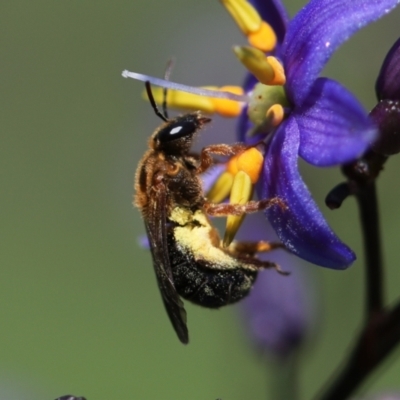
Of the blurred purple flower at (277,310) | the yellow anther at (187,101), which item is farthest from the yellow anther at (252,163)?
the blurred purple flower at (277,310)

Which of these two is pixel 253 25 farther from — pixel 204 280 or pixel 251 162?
pixel 204 280

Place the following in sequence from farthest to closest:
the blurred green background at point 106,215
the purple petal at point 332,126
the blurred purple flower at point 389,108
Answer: the blurred green background at point 106,215 < the blurred purple flower at point 389,108 < the purple petal at point 332,126

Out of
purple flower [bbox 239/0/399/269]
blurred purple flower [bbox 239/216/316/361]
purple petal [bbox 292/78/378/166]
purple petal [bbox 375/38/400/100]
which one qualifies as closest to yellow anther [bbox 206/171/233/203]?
purple flower [bbox 239/0/399/269]

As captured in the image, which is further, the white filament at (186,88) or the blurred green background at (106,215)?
the blurred green background at (106,215)

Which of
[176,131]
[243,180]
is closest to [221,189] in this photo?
[243,180]

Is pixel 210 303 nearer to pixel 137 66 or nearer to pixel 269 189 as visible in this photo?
pixel 269 189

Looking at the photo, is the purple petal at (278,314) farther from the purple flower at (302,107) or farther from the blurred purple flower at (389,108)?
the blurred purple flower at (389,108)
